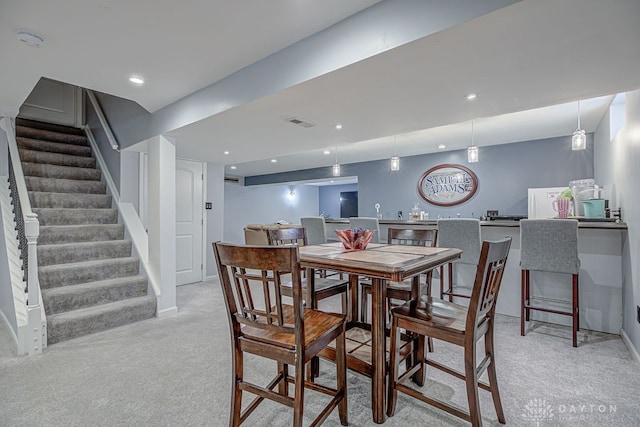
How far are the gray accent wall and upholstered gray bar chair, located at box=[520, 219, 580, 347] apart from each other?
2.60 m

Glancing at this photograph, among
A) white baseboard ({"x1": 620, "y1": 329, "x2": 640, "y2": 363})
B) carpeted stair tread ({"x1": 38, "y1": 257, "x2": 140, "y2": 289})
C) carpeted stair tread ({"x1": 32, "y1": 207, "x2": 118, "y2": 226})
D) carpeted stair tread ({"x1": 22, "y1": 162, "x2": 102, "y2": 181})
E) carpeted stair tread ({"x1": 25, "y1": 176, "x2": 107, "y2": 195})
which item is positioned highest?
carpeted stair tread ({"x1": 22, "y1": 162, "x2": 102, "y2": 181})

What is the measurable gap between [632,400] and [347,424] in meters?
1.77

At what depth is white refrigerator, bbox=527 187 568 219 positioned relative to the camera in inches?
173

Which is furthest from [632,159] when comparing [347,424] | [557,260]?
[347,424]

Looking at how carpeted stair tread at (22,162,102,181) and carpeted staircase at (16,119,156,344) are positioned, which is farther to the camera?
carpeted stair tread at (22,162,102,181)

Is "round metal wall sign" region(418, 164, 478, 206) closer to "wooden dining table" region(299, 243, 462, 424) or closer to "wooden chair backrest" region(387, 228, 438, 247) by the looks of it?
"wooden chair backrest" region(387, 228, 438, 247)

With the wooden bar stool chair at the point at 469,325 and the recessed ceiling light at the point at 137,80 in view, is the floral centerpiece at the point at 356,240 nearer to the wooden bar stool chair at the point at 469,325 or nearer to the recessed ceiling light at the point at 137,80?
the wooden bar stool chair at the point at 469,325

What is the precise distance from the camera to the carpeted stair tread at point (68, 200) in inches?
152

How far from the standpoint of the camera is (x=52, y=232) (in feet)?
11.9

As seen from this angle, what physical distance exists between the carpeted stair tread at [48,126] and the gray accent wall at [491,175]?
204 inches

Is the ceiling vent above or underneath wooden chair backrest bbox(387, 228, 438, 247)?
above

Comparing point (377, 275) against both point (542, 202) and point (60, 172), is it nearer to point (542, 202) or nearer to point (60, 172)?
point (542, 202)

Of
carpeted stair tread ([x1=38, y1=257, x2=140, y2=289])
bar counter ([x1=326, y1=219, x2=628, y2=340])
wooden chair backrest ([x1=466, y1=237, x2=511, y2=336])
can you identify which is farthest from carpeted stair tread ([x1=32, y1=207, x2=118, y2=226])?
bar counter ([x1=326, y1=219, x2=628, y2=340])

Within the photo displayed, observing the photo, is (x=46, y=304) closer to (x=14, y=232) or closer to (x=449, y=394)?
(x=14, y=232)
